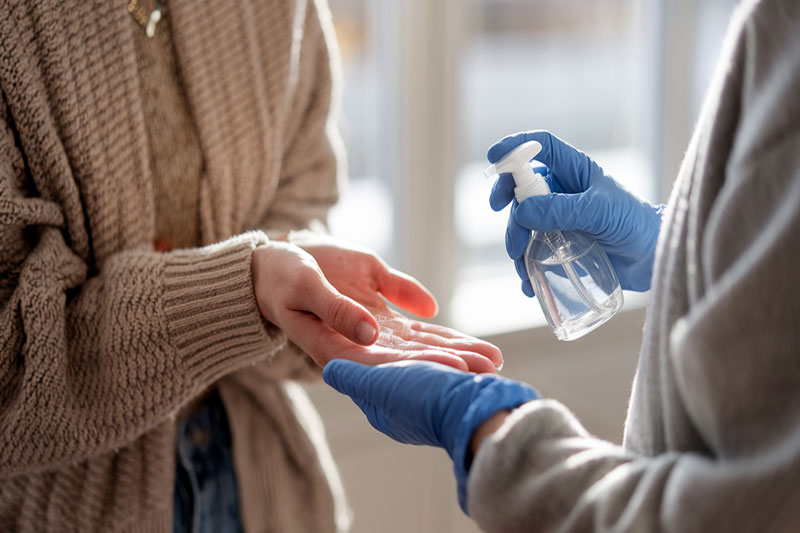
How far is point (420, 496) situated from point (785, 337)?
130 centimetres

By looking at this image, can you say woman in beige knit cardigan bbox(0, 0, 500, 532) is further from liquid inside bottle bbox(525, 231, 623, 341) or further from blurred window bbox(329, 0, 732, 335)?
blurred window bbox(329, 0, 732, 335)

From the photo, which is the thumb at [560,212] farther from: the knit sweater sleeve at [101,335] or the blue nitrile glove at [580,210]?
the knit sweater sleeve at [101,335]

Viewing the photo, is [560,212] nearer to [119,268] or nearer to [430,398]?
[430,398]

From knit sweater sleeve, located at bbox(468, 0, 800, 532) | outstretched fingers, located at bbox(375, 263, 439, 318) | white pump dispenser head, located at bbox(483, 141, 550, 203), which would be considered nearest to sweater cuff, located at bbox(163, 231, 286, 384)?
outstretched fingers, located at bbox(375, 263, 439, 318)

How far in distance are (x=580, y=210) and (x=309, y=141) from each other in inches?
15.6

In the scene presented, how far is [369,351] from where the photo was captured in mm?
667

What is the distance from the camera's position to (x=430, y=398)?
56cm

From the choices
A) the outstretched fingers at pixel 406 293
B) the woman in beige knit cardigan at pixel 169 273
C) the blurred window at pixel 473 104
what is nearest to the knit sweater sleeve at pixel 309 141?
the woman in beige knit cardigan at pixel 169 273

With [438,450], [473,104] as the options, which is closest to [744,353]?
[438,450]

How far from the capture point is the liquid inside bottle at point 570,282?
0.74 meters

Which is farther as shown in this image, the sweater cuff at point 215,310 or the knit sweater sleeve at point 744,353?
the sweater cuff at point 215,310

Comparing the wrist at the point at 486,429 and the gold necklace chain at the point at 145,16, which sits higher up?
the gold necklace chain at the point at 145,16

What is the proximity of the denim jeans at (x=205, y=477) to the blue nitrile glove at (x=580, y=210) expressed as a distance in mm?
439

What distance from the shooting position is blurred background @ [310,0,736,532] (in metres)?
1.54
